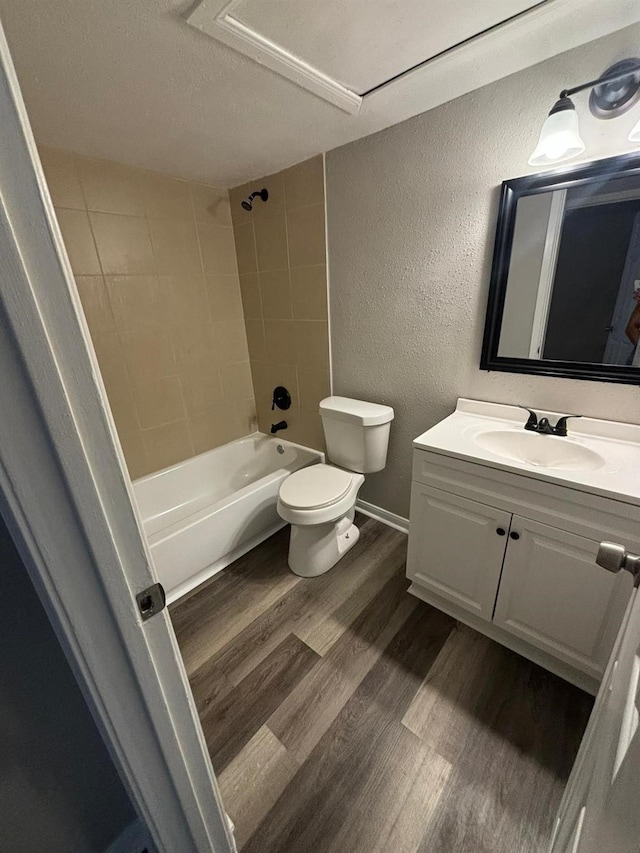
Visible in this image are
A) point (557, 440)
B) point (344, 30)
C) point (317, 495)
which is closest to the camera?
point (344, 30)

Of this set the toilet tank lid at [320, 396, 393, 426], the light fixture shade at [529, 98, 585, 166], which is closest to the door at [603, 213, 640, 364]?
the light fixture shade at [529, 98, 585, 166]

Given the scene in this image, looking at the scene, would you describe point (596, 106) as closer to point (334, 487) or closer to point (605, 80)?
point (605, 80)

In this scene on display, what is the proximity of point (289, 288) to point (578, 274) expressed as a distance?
1.43 m

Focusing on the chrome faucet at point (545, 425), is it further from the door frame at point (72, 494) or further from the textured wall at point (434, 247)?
the door frame at point (72, 494)

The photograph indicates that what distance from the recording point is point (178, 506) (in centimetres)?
227

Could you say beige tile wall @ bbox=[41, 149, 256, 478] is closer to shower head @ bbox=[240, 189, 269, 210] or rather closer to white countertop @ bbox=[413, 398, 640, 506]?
shower head @ bbox=[240, 189, 269, 210]

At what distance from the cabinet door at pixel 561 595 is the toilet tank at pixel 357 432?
2.59ft

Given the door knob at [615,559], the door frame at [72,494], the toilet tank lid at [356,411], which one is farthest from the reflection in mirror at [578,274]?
the door frame at [72,494]

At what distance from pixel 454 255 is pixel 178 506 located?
6.94 ft

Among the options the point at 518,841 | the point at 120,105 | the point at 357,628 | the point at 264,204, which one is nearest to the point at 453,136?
the point at 264,204

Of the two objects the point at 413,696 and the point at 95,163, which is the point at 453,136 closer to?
the point at 95,163

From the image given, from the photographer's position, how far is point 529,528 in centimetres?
116

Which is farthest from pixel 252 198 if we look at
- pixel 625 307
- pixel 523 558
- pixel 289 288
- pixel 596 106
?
pixel 523 558

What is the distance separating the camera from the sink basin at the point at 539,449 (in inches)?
49.8
